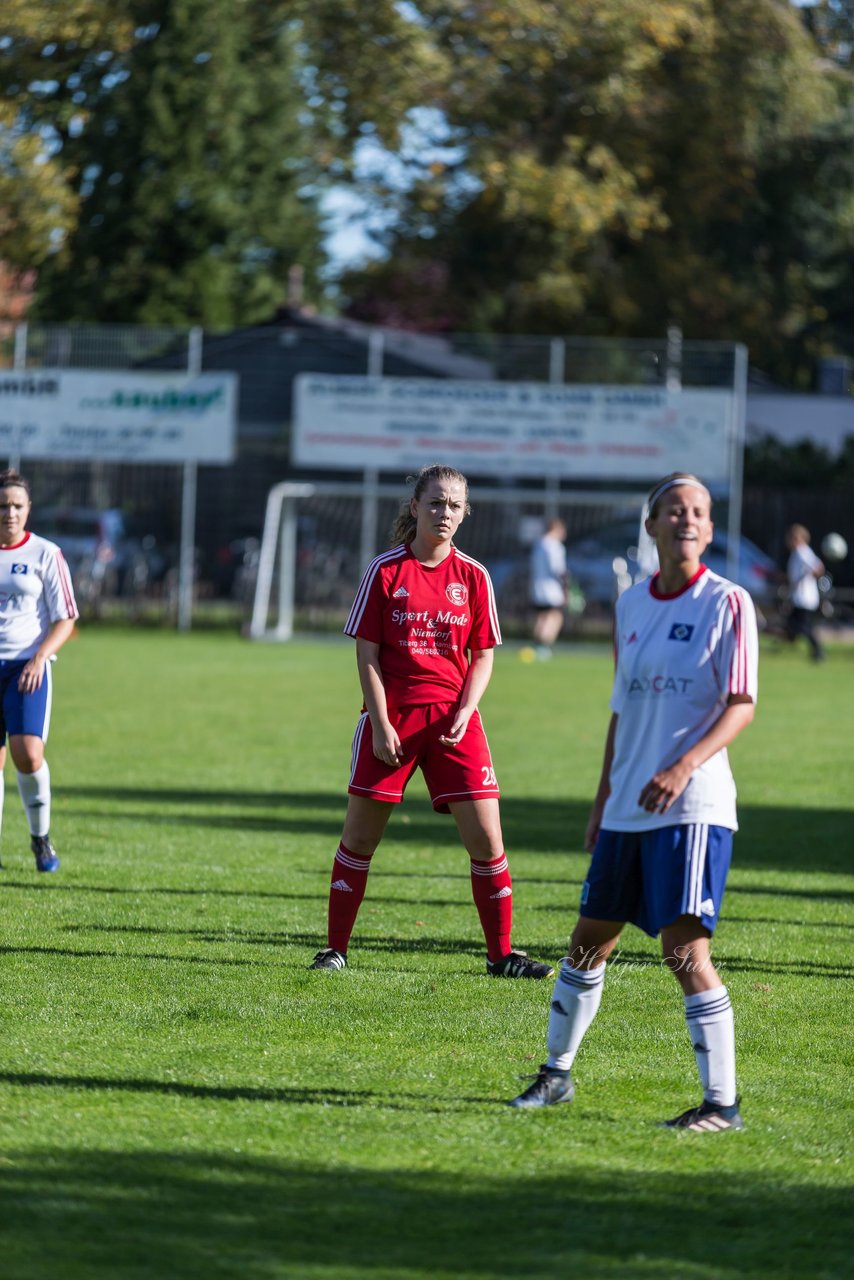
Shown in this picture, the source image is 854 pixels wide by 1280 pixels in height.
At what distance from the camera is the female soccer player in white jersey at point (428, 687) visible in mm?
6906

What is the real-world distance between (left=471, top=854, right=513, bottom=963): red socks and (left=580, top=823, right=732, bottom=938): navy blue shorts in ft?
6.59

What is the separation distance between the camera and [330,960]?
7137 millimetres

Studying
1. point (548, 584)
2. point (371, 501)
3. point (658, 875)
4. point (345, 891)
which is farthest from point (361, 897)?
point (371, 501)

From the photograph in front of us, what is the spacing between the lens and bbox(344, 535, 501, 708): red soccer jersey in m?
6.92

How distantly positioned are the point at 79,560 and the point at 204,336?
15.1ft

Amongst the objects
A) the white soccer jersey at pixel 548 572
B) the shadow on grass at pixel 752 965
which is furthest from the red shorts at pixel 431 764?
the white soccer jersey at pixel 548 572

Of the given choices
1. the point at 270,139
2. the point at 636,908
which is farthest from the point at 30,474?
the point at 636,908

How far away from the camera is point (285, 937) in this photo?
25.6 ft

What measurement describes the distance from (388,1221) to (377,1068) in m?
1.41

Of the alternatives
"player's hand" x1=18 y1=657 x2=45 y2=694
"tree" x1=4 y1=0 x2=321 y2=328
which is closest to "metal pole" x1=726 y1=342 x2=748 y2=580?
"tree" x1=4 y1=0 x2=321 y2=328

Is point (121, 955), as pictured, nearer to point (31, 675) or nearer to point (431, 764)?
point (431, 764)

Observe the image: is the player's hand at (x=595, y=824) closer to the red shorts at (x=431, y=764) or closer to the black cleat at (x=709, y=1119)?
the black cleat at (x=709, y=1119)

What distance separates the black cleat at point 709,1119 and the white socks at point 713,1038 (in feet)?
0.08

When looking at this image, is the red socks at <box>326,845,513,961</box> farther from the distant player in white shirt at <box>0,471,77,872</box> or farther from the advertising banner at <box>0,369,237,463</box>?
the advertising banner at <box>0,369,237,463</box>
